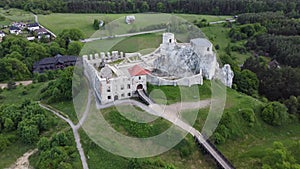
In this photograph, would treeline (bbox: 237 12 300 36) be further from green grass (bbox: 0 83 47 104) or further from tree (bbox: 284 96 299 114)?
green grass (bbox: 0 83 47 104)

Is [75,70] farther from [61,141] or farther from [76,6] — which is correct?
[76,6]

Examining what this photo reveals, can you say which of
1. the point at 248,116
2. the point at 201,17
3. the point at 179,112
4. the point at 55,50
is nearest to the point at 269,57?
the point at 201,17

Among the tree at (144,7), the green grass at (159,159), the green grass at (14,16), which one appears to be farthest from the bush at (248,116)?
the green grass at (14,16)

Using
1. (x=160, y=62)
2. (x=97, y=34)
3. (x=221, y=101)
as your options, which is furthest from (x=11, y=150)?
(x=97, y=34)

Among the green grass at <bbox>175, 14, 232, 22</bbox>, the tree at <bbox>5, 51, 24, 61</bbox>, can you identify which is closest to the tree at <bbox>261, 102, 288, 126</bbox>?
the tree at <bbox>5, 51, 24, 61</bbox>

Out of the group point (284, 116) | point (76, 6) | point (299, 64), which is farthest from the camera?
point (76, 6)

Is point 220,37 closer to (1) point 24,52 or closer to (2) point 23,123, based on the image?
(1) point 24,52
